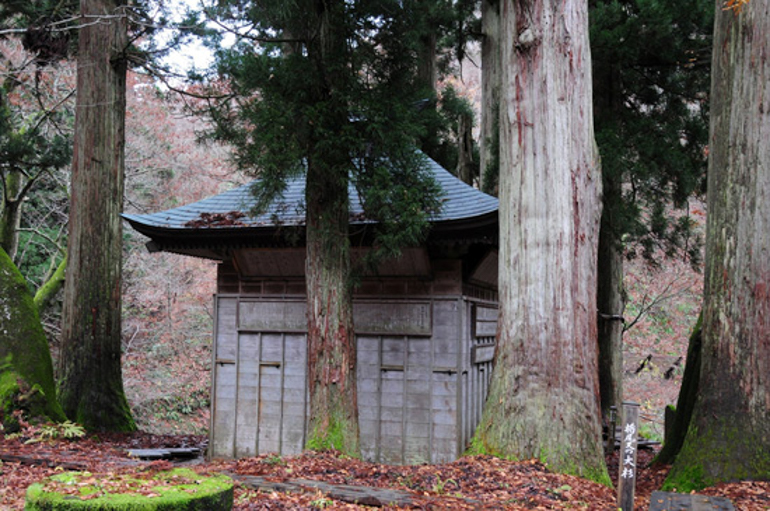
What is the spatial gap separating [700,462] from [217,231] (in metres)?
6.25

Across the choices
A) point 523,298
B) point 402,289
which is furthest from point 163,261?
point 523,298

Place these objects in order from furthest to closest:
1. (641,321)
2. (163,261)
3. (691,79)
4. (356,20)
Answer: (641,321) → (163,261) → (691,79) → (356,20)

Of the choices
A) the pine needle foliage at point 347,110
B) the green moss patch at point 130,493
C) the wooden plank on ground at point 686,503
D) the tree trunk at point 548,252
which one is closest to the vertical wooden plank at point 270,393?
the pine needle foliage at point 347,110

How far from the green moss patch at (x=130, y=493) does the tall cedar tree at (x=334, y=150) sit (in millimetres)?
2742

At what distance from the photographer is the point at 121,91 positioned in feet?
32.0

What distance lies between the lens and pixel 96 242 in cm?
928

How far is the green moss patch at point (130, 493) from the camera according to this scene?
11.4 feet

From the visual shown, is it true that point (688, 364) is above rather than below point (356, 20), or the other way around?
below

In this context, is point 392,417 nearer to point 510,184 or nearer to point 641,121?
point 510,184

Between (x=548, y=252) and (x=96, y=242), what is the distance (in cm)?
680

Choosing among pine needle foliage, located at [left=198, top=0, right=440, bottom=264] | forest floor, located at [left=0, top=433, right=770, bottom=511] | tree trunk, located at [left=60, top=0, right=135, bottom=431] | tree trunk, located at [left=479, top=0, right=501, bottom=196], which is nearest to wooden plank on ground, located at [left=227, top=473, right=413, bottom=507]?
forest floor, located at [left=0, top=433, right=770, bottom=511]

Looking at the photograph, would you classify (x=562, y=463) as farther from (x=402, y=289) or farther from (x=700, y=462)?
(x=402, y=289)

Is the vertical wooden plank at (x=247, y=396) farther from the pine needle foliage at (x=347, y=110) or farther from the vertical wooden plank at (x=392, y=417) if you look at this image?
the pine needle foliage at (x=347, y=110)

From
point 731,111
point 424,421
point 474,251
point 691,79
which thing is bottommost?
point 424,421
